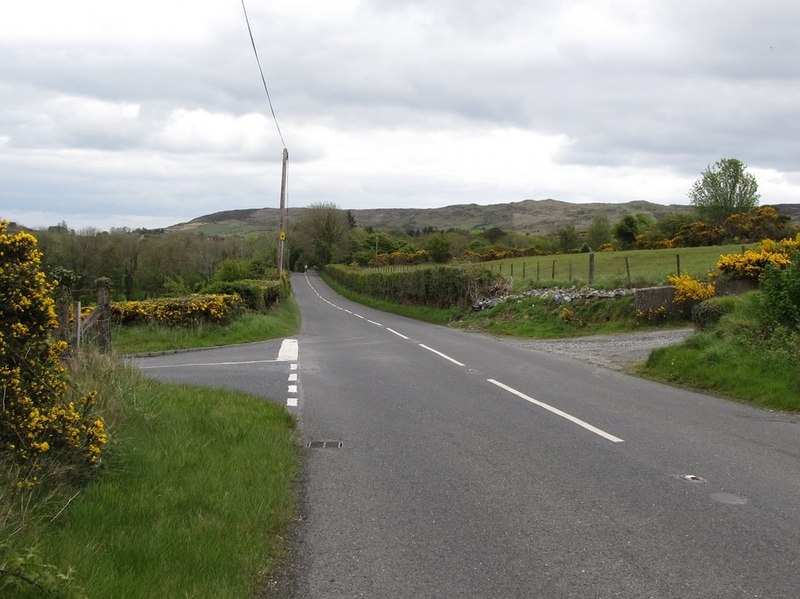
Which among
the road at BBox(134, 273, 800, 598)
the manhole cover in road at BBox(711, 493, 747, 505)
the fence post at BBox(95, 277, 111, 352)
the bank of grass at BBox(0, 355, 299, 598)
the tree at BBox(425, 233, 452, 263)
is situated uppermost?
the tree at BBox(425, 233, 452, 263)

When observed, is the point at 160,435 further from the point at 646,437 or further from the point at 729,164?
the point at 729,164

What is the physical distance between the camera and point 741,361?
A: 12047 mm

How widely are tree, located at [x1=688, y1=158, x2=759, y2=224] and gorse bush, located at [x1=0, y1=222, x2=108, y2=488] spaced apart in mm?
82178

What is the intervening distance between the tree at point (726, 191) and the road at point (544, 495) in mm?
75710

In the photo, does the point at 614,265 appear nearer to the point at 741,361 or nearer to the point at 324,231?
the point at 741,361

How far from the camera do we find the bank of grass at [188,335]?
68.7 ft

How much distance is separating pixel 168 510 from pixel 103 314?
8.01 meters

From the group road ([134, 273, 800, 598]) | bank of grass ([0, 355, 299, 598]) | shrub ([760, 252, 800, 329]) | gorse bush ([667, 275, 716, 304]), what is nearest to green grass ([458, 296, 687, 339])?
gorse bush ([667, 275, 716, 304])

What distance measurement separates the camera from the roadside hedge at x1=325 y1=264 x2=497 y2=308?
34.3 meters

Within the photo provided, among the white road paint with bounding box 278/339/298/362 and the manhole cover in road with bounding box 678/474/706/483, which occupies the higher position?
the manhole cover in road with bounding box 678/474/706/483

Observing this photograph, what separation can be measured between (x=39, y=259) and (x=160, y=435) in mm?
2533

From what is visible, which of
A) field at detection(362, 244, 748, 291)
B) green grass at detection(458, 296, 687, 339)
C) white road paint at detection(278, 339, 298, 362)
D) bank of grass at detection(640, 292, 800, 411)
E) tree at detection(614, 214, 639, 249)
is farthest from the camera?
tree at detection(614, 214, 639, 249)

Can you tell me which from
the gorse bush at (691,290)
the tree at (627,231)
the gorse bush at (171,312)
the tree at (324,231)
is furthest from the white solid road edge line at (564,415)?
the tree at (324,231)

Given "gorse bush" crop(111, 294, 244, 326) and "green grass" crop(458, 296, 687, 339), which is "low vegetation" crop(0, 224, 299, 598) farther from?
"green grass" crop(458, 296, 687, 339)
